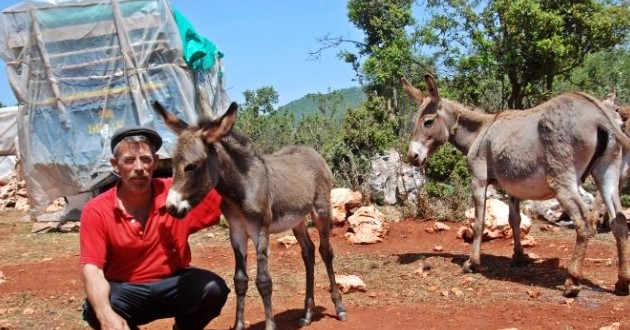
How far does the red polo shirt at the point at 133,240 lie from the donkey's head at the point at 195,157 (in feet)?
0.46

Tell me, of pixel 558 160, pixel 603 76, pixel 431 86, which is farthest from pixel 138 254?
pixel 603 76

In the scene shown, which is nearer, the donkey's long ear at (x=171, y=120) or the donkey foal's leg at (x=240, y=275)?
the donkey's long ear at (x=171, y=120)

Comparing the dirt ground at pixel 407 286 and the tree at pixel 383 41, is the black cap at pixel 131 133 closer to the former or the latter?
the dirt ground at pixel 407 286

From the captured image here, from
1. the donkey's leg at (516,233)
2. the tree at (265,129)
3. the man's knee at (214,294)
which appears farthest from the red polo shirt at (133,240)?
the tree at (265,129)

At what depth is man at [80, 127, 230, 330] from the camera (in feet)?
12.1

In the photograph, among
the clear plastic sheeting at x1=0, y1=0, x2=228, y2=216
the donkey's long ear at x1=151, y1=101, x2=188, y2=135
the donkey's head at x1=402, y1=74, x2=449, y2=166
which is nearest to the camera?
the donkey's long ear at x1=151, y1=101, x2=188, y2=135

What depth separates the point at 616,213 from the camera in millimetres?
6078

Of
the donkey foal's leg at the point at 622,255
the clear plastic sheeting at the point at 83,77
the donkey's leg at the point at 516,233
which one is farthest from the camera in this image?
the clear plastic sheeting at the point at 83,77

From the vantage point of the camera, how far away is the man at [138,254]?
370cm

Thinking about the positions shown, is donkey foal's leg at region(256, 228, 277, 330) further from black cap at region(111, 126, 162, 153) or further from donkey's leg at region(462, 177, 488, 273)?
donkey's leg at region(462, 177, 488, 273)

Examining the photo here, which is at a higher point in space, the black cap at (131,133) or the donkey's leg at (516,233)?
the black cap at (131,133)

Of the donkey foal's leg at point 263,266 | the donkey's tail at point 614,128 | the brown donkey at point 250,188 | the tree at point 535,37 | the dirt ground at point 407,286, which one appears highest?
the tree at point 535,37

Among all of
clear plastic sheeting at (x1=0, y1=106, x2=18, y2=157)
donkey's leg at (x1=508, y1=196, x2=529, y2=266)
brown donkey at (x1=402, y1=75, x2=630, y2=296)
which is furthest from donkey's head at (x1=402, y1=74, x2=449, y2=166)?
clear plastic sheeting at (x1=0, y1=106, x2=18, y2=157)

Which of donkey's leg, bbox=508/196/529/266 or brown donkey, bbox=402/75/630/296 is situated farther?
donkey's leg, bbox=508/196/529/266
